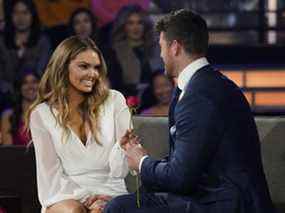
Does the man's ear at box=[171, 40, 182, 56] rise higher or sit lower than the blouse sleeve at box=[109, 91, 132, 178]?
higher

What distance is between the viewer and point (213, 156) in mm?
2764

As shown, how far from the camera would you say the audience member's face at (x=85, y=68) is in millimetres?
3506

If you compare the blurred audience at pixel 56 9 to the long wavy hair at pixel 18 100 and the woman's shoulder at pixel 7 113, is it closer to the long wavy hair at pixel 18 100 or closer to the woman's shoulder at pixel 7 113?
the long wavy hair at pixel 18 100

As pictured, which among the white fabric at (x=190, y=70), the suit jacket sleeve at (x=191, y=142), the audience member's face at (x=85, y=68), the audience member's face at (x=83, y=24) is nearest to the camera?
the suit jacket sleeve at (x=191, y=142)

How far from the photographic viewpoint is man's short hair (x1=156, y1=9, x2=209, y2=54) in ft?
9.41

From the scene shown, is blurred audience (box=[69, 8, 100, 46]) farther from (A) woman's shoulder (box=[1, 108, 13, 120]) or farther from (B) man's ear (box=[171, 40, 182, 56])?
(B) man's ear (box=[171, 40, 182, 56])

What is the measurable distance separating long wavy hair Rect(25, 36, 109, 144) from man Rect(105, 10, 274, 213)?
0.64 metres

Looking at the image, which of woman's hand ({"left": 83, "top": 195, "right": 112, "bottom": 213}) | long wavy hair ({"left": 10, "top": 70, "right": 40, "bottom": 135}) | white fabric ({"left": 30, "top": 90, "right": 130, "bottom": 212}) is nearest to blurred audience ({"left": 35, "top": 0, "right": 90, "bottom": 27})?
long wavy hair ({"left": 10, "top": 70, "right": 40, "bottom": 135})

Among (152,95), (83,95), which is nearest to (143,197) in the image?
(83,95)

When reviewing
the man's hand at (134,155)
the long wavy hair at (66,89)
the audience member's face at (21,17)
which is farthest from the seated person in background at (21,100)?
the man's hand at (134,155)

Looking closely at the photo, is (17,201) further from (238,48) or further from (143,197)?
(238,48)

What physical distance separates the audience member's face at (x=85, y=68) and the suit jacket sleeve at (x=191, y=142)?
2.65 feet

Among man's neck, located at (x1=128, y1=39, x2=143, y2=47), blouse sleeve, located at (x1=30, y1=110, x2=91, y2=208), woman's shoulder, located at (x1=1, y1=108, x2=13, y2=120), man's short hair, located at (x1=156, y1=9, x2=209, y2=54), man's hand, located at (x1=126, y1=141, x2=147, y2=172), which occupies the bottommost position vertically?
woman's shoulder, located at (x1=1, y1=108, x2=13, y2=120)

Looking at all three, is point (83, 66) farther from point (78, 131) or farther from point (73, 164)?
point (73, 164)
